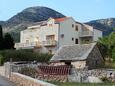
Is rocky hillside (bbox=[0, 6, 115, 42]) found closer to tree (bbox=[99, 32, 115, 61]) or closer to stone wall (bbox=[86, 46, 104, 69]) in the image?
tree (bbox=[99, 32, 115, 61])

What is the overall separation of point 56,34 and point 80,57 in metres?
35.5

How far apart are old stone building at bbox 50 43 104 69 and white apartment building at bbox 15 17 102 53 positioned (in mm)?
31400

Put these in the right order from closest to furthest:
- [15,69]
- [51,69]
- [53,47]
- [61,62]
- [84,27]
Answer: [15,69], [51,69], [61,62], [53,47], [84,27]

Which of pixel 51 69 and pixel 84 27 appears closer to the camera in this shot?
pixel 51 69

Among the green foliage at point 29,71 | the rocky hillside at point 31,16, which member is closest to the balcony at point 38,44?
the green foliage at point 29,71

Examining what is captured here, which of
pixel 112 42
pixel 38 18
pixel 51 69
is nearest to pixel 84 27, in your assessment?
pixel 112 42

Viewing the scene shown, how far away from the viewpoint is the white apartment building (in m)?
89.3

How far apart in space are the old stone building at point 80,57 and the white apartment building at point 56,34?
31400 millimetres

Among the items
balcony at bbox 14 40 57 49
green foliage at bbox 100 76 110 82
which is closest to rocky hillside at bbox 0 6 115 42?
balcony at bbox 14 40 57 49

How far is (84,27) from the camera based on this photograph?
3812 inches

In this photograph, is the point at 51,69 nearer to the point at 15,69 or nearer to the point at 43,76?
the point at 43,76

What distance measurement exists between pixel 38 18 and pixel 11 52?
12078 cm

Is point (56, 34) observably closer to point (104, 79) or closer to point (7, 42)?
point (7, 42)

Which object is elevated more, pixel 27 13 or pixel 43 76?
pixel 27 13
